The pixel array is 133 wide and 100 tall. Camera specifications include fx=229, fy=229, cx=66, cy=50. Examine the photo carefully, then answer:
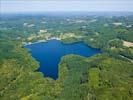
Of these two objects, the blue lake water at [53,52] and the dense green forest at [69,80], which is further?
the blue lake water at [53,52]

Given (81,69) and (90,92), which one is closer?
(90,92)

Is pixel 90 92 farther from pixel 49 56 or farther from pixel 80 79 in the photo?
pixel 49 56

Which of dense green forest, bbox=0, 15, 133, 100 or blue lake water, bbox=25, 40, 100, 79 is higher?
dense green forest, bbox=0, 15, 133, 100

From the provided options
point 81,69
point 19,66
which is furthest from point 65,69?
point 19,66

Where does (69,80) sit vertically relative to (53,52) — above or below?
above

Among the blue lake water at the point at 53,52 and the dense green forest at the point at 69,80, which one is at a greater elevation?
the dense green forest at the point at 69,80

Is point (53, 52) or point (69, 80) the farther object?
point (53, 52)

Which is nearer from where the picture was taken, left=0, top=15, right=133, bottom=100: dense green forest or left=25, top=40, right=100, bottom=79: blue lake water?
left=0, top=15, right=133, bottom=100: dense green forest

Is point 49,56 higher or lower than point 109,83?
lower
